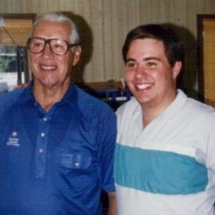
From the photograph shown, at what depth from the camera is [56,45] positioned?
1.65m

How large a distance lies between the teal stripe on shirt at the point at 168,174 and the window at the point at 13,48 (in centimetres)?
323

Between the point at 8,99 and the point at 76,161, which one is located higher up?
the point at 8,99

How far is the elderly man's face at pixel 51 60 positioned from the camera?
5.34 ft

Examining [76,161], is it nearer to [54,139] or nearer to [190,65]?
[54,139]

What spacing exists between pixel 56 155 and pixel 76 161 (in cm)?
8

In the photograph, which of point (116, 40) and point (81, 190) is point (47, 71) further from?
point (116, 40)

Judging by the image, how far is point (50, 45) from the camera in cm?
164

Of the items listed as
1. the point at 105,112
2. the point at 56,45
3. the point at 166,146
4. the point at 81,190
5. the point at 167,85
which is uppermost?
the point at 56,45

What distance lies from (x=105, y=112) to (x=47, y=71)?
29cm

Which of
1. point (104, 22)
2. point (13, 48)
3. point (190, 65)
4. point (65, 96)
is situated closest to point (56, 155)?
point (65, 96)

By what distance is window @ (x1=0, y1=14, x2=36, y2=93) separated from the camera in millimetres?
4508

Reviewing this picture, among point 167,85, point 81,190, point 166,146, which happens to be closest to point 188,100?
point 167,85

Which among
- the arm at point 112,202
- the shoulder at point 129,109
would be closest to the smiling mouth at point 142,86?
the shoulder at point 129,109

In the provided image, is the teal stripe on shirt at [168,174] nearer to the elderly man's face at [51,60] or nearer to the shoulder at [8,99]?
the elderly man's face at [51,60]
